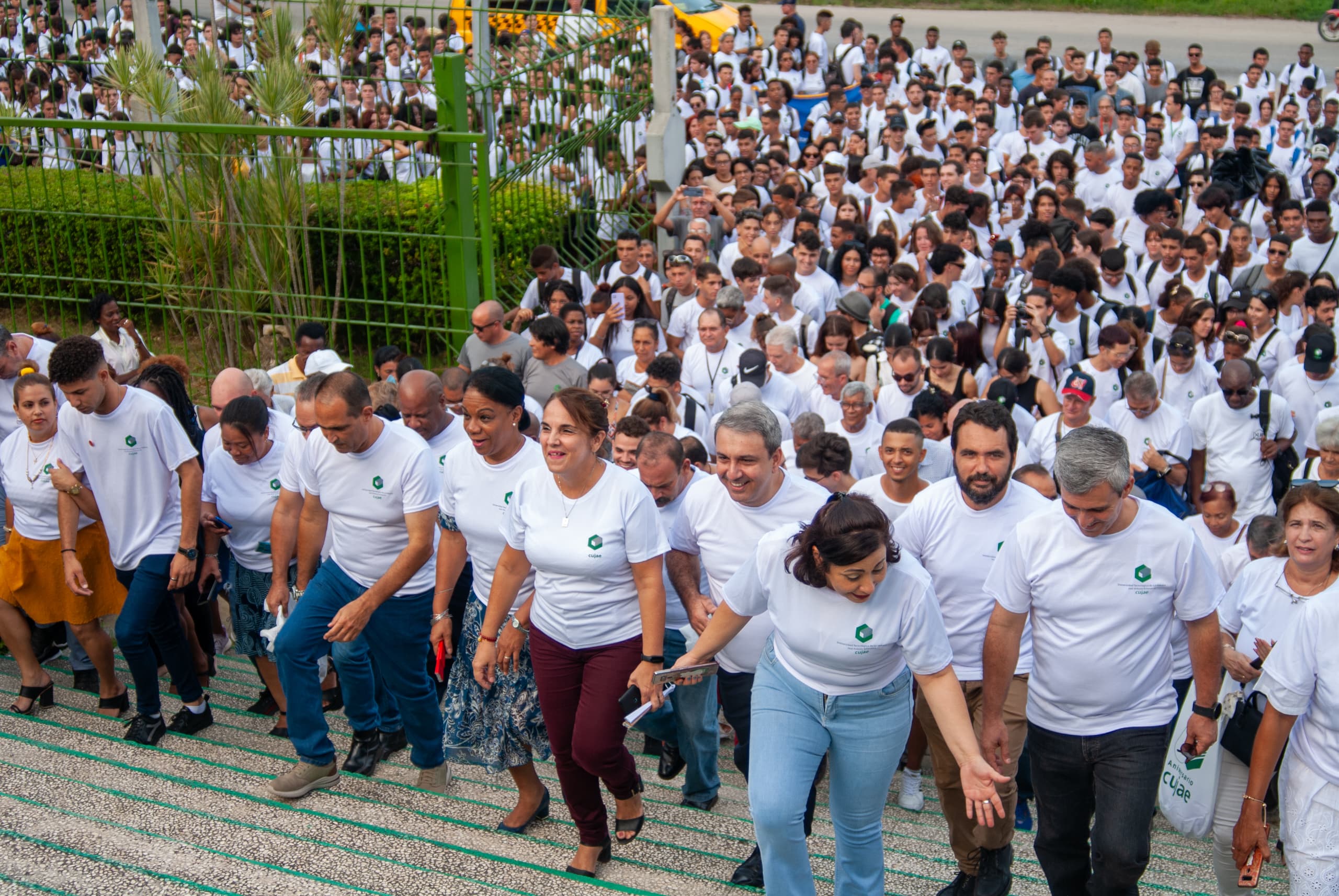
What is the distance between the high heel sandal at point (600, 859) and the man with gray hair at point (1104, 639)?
1483 mm

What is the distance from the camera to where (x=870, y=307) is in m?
9.34

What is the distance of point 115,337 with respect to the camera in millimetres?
8906

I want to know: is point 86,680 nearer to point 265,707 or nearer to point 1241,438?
point 265,707

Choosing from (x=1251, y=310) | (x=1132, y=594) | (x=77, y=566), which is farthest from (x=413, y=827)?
(x=1251, y=310)

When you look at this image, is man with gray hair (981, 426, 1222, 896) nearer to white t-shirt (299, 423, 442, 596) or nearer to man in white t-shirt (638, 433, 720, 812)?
man in white t-shirt (638, 433, 720, 812)

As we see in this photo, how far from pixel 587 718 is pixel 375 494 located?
4.39ft

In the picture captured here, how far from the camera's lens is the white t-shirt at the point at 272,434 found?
6.18 metres

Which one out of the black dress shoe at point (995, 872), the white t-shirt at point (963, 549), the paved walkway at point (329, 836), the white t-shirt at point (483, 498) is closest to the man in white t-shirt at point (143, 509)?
the paved walkway at point (329, 836)

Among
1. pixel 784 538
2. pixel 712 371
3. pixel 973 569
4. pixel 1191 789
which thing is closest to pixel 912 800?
pixel 973 569

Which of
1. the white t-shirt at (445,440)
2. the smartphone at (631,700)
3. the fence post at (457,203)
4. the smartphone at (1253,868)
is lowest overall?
the smartphone at (1253,868)

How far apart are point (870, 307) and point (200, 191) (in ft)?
16.2

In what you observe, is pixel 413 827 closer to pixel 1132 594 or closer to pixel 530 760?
pixel 530 760

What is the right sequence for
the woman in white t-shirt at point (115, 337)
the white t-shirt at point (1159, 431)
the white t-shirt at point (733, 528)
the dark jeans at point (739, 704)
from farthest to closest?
the woman in white t-shirt at point (115, 337), the white t-shirt at point (1159, 431), the dark jeans at point (739, 704), the white t-shirt at point (733, 528)

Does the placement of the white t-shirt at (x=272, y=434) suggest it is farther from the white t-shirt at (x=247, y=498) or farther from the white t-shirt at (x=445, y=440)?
the white t-shirt at (x=445, y=440)
